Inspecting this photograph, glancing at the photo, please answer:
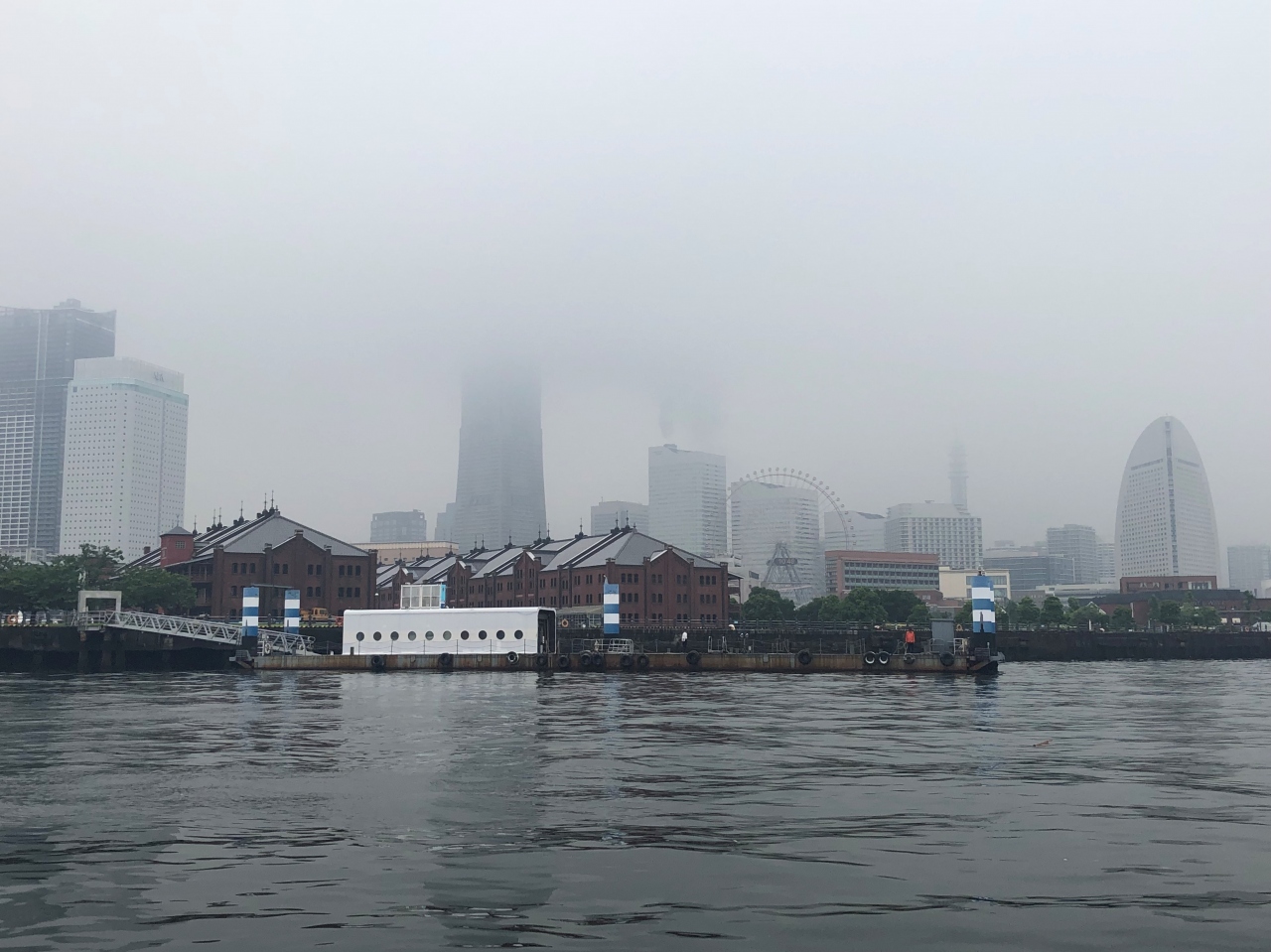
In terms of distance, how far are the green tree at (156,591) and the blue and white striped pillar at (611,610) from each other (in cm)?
6022

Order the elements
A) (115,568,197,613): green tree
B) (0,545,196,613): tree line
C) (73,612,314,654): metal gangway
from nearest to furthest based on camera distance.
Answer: (73,612,314,654): metal gangway < (0,545,196,613): tree line < (115,568,197,613): green tree

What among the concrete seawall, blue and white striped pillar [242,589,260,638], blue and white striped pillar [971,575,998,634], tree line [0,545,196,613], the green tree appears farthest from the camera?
the green tree

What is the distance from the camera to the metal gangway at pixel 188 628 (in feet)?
373

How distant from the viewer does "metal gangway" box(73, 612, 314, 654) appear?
114 m

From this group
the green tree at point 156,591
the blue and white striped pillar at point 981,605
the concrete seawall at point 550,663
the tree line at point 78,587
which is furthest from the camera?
the green tree at point 156,591

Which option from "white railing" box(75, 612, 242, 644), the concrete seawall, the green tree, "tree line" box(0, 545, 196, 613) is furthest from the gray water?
"tree line" box(0, 545, 196, 613)

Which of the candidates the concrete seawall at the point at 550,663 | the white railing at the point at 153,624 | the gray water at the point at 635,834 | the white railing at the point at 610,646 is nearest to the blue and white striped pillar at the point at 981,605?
the concrete seawall at the point at 550,663

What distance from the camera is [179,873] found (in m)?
19.7

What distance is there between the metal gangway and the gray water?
66894 millimetres

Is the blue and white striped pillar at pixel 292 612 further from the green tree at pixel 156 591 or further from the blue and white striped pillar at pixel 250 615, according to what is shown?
the green tree at pixel 156 591

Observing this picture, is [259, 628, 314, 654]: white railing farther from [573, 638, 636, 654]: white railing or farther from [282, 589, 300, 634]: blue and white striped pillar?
[573, 638, 636, 654]: white railing

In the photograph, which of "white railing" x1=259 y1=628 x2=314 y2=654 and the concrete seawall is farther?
"white railing" x1=259 y1=628 x2=314 y2=654

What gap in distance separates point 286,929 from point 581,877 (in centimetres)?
496

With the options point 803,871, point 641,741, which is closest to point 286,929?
point 803,871
